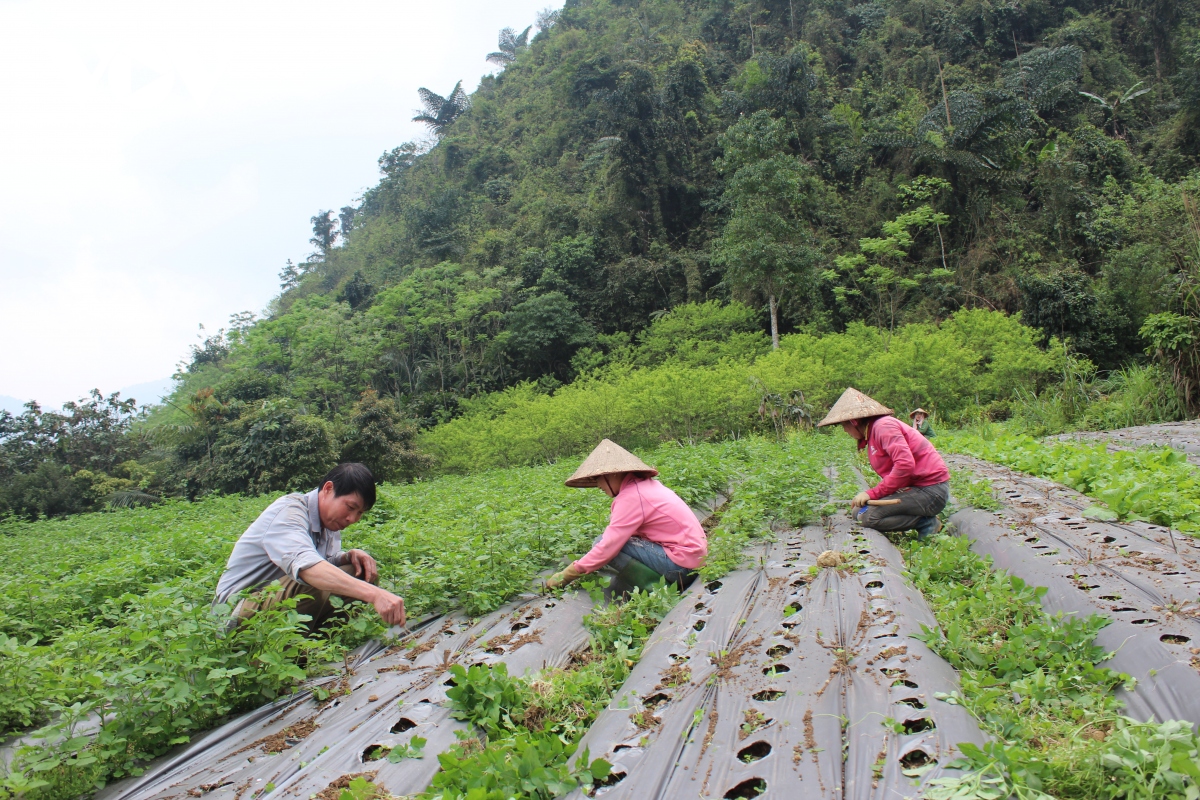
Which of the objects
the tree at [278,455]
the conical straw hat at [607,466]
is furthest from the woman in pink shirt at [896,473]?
the tree at [278,455]

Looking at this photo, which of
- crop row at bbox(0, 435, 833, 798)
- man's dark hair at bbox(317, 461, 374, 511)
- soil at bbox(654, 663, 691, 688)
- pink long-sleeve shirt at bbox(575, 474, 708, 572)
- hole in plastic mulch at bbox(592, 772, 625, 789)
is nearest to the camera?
hole in plastic mulch at bbox(592, 772, 625, 789)

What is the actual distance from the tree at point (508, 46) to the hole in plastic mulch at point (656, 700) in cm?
Result: 6692

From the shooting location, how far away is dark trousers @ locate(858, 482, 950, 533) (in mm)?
5020

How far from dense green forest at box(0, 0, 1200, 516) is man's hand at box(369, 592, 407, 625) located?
14.7 metres

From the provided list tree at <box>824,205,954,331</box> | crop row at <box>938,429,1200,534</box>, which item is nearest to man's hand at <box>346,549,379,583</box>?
crop row at <box>938,429,1200,534</box>

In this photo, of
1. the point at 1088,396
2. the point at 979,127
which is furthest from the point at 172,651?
the point at 979,127

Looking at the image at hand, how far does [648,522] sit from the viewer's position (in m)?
4.28

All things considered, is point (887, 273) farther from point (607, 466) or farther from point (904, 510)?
point (607, 466)

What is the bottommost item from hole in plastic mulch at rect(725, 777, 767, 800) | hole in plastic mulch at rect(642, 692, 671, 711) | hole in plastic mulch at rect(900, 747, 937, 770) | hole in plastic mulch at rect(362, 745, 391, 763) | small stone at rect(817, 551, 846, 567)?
small stone at rect(817, 551, 846, 567)

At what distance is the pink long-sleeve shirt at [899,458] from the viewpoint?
4891mm

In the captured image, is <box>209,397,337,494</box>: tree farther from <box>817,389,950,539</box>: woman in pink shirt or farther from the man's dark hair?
<box>817,389,950,539</box>: woman in pink shirt

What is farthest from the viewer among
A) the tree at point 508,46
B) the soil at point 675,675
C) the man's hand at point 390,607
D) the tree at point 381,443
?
the tree at point 508,46

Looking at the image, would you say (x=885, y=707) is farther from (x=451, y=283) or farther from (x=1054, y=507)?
(x=451, y=283)

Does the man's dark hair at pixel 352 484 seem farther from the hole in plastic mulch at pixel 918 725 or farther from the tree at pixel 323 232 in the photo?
the tree at pixel 323 232
